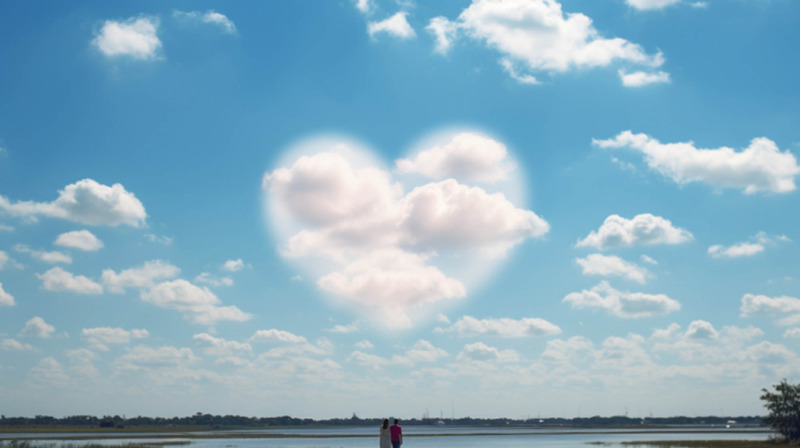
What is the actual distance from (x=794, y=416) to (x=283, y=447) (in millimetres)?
73626

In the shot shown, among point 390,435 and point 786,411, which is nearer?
point 390,435

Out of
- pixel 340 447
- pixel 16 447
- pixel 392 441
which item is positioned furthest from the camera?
pixel 340 447

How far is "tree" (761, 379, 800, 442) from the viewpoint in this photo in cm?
9631

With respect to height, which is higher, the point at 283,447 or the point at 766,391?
the point at 766,391

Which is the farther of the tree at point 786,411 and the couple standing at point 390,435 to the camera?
the tree at point 786,411

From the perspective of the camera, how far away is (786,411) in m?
97.2

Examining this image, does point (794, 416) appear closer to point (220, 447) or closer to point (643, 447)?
point (643, 447)

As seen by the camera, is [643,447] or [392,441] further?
[643,447]

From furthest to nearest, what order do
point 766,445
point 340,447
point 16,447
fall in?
point 340,447
point 766,445
point 16,447

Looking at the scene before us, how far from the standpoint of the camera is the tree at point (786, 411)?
9631cm

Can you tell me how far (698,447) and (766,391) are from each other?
13080 millimetres

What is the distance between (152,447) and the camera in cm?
10662

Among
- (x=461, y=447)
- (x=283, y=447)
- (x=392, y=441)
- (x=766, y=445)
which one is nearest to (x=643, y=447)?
(x=766, y=445)

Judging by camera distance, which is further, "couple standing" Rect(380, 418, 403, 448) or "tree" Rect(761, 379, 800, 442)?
"tree" Rect(761, 379, 800, 442)
